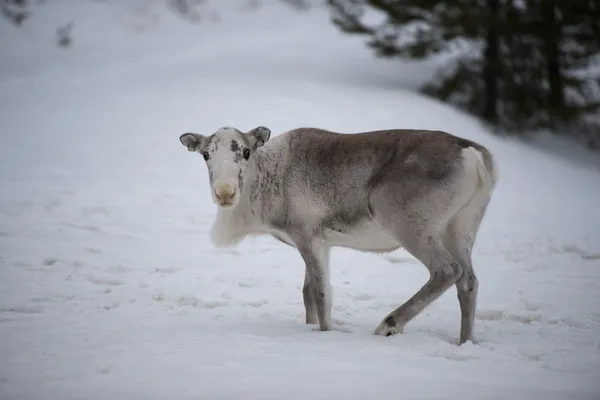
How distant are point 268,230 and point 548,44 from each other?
50.5 ft

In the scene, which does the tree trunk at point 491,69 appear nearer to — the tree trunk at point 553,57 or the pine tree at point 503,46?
the pine tree at point 503,46

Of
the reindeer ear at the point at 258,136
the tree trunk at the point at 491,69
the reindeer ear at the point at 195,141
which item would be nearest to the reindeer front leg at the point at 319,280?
the reindeer ear at the point at 258,136

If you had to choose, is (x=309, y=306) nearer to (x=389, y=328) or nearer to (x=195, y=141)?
(x=389, y=328)

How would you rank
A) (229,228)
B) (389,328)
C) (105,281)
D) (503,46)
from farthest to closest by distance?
(503,46)
(105,281)
(229,228)
(389,328)

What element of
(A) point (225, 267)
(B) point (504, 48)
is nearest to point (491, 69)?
(B) point (504, 48)

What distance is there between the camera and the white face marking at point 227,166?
530 centimetres

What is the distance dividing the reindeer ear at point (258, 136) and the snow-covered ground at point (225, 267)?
165 centimetres

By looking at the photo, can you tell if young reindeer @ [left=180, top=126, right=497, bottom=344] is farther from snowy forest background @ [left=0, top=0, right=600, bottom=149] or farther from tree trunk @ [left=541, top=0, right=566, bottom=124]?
tree trunk @ [left=541, top=0, right=566, bottom=124]

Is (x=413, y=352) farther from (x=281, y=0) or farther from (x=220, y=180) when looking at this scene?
(x=281, y=0)

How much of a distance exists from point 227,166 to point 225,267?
2.97 metres

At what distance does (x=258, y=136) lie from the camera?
591cm

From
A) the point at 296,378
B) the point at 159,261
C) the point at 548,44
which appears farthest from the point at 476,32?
the point at 296,378

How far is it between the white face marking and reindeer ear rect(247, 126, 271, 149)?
13 centimetres

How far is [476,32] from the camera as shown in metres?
17.7
